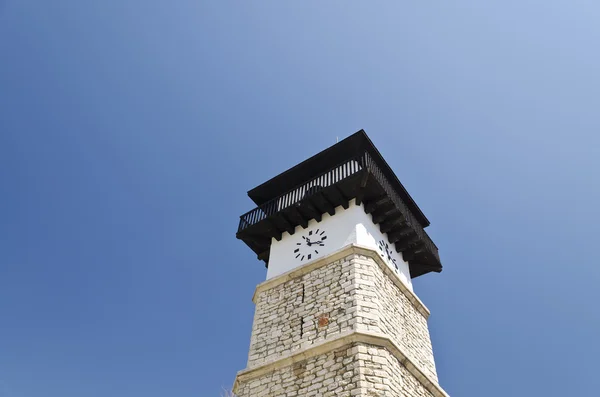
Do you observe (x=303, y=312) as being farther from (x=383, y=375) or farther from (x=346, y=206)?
(x=346, y=206)

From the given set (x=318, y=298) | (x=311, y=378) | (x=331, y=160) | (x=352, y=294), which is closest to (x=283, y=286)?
(x=318, y=298)

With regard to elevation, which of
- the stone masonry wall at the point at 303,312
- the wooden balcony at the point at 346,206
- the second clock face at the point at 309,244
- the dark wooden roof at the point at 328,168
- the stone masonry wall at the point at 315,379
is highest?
the dark wooden roof at the point at 328,168

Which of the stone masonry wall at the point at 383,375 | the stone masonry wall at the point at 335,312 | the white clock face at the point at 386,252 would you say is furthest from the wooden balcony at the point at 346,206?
the stone masonry wall at the point at 383,375

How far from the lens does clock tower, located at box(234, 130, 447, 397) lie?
28.5 feet

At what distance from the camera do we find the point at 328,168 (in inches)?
560

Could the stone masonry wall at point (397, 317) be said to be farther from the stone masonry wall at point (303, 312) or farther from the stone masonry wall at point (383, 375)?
the stone masonry wall at point (383, 375)

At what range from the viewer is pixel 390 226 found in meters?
12.7

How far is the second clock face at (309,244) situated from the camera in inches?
463

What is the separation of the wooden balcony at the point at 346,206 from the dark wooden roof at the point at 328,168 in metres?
0.30

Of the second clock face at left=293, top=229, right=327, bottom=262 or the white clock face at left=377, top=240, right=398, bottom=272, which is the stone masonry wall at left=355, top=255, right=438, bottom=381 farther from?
the second clock face at left=293, top=229, right=327, bottom=262

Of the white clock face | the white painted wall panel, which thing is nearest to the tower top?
the white painted wall panel

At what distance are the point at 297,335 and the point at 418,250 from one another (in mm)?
5202

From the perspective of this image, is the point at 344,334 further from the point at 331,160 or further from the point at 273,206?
the point at 331,160

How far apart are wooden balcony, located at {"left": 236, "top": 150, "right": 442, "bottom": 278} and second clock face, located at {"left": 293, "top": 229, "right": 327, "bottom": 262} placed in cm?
45
